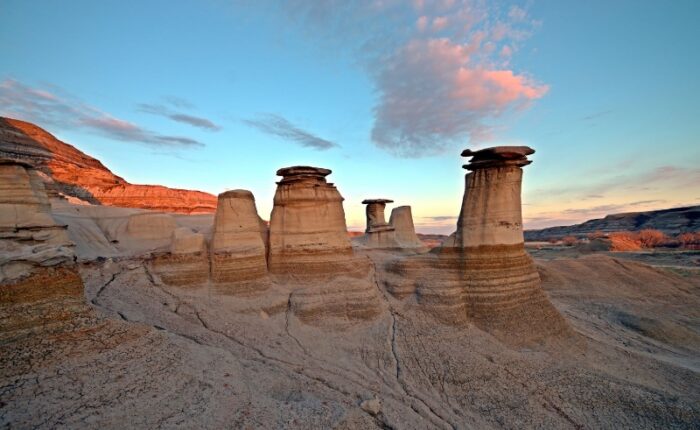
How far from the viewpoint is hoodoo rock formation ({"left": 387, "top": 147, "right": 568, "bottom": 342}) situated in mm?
9375

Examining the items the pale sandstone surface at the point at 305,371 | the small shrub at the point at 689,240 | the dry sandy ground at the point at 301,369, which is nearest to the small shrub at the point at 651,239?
the small shrub at the point at 689,240

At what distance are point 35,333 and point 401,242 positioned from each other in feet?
67.6

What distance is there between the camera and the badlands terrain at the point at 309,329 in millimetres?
4656

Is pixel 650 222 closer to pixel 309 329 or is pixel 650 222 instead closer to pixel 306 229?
pixel 306 229

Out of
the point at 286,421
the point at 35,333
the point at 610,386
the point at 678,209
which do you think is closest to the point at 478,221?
the point at 610,386

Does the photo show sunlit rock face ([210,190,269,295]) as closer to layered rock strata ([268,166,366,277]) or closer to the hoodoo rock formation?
layered rock strata ([268,166,366,277])

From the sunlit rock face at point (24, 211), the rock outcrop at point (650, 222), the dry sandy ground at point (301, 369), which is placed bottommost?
the dry sandy ground at point (301, 369)

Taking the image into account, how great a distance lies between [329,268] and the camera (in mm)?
10680

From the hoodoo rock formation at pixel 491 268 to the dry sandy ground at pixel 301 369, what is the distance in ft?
1.79

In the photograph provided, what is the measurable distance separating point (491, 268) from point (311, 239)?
551 cm

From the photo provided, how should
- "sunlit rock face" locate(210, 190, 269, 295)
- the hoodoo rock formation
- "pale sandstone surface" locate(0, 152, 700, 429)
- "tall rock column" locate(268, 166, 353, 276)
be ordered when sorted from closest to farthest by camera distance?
1. "pale sandstone surface" locate(0, 152, 700, 429)
2. the hoodoo rock formation
3. "sunlit rock face" locate(210, 190, 269, 295)
4. "tall rock column" locate(268, 166, 353, 276)

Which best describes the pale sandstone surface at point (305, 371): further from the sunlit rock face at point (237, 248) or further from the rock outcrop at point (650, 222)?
the rock outcrop at point (650, 222)

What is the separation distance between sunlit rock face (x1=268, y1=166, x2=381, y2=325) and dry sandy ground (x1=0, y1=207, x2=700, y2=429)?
1133 millimetres

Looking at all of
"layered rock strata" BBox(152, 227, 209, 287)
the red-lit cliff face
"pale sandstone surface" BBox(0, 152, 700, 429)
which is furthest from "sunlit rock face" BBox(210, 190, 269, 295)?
the red-lit cliff face
